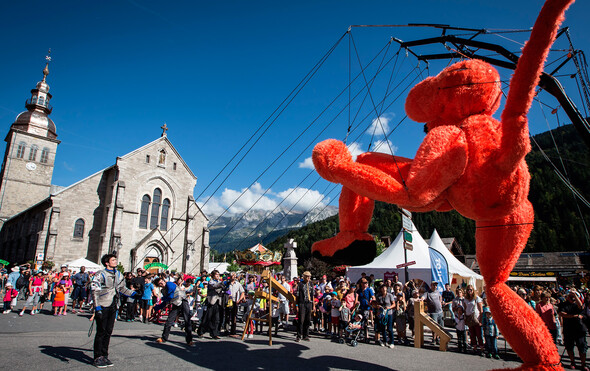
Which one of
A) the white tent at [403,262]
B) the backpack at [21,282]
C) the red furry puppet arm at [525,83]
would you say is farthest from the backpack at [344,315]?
the backpack at [21,282]

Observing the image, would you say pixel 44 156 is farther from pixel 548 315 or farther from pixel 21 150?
pixel 548 315

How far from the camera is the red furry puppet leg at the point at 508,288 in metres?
2.86

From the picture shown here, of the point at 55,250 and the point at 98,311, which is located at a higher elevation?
the point at 55,250

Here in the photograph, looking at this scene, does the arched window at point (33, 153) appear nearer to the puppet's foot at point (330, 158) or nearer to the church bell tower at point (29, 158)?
the church bell tower at point (29, 158)

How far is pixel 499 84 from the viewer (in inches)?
138

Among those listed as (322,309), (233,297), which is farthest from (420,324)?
(233,297)

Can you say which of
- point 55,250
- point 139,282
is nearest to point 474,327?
point 139,282

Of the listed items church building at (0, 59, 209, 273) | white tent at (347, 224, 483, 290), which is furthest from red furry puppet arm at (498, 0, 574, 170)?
church building at (0, 59, 209, 273)

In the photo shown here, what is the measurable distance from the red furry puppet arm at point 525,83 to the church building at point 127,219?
1790cm

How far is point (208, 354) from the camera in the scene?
239 inches

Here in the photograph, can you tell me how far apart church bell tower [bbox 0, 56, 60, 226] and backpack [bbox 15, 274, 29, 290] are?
29189 millimetres

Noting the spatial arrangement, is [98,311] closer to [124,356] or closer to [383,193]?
[124,356]

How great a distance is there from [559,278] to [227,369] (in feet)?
108

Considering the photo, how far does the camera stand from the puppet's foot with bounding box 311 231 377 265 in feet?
11.4
